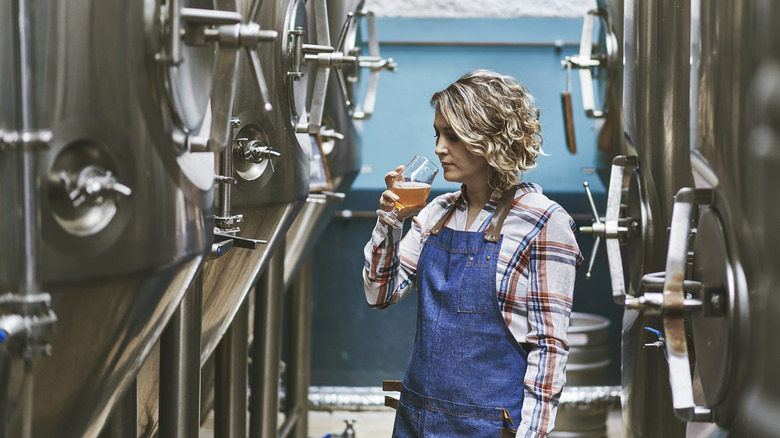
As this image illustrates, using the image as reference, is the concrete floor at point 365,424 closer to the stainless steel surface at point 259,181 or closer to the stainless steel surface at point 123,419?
the stainless steel surface at point 259,181

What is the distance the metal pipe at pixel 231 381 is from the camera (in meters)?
2.43

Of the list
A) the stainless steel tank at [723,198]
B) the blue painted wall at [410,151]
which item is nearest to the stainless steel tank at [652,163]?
the stainless steel tank at [723,198]

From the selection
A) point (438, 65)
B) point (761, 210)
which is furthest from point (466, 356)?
point (438, 65)

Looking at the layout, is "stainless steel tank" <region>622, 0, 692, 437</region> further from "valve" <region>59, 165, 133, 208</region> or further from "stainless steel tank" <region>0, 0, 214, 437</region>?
"valve" <region>59, 165, 133, 208</region>

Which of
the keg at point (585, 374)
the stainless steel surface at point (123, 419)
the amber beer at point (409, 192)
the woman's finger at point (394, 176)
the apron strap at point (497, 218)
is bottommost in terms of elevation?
the keg at point (585, 374)

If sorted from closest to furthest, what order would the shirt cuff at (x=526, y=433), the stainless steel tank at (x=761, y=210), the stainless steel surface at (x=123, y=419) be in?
the stainless steel tank at (x=761, y=210) → the stainless steel surface at (x=123, y=419) → the shirt cuff at (x=526, y=433)

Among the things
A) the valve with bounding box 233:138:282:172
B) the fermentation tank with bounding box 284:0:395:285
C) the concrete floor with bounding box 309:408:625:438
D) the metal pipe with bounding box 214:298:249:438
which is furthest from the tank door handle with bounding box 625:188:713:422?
A: the concrete floor with bounding box 309:408:625:438

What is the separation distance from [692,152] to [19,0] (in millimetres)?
866

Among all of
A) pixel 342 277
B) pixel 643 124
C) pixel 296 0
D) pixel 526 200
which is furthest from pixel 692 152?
pixel 342 277

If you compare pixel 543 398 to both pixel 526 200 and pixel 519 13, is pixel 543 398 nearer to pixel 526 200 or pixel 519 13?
pixel 526 200

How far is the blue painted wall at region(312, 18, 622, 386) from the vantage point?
4387 millimetres

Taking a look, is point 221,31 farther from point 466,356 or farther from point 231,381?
point 231,381

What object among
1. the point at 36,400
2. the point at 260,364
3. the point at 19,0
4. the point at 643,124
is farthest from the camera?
the point at 260,364

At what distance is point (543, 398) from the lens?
5.62 ft
